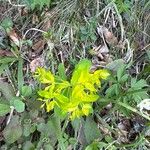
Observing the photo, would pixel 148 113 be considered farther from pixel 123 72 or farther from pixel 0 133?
pixel 0 133

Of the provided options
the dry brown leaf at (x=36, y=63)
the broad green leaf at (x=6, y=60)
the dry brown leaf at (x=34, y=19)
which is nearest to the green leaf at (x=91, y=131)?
the dry brown leaf at (x=36, y=63)

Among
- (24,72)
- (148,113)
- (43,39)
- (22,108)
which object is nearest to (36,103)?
(22,108)

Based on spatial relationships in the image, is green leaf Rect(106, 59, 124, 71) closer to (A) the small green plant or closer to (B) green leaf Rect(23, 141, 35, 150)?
(A) the small green plant

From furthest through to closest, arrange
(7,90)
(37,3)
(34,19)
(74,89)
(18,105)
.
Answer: (34,19)
(37,3)
(7,90)
(18,105)
(74,89)

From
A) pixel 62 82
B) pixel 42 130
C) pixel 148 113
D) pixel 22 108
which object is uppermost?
pixel 62 82

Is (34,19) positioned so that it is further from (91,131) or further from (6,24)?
(91,131)

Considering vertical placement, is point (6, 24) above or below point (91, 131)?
above

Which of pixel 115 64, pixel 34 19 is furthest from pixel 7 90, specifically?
pixel 115 64
